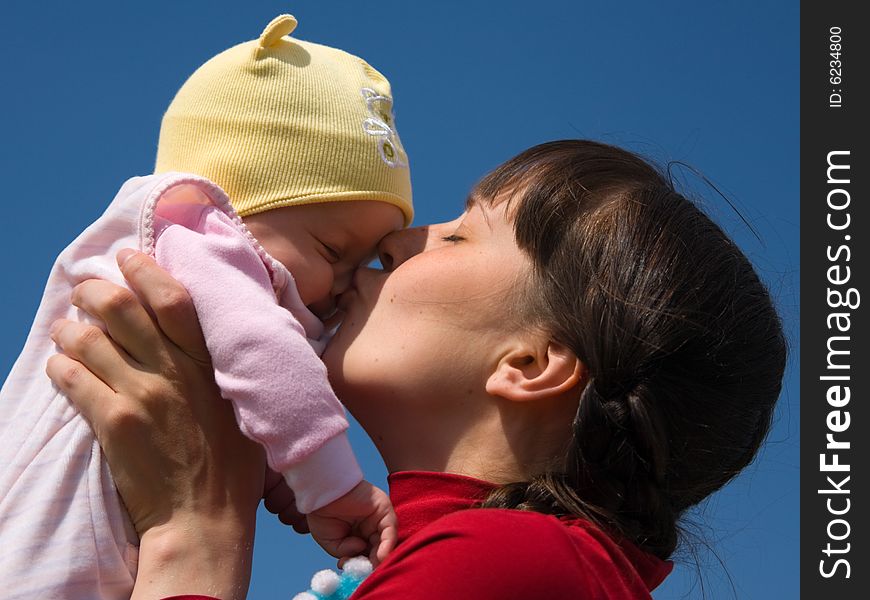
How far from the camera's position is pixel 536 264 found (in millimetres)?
3471

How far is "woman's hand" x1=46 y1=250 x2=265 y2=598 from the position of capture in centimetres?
310

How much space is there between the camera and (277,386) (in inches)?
117

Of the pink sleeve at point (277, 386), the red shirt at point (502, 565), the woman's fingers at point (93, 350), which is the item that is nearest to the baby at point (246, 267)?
the pink sleeve at point (277, 386)

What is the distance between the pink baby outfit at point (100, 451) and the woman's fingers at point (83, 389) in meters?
0.03

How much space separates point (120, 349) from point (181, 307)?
0.27 m

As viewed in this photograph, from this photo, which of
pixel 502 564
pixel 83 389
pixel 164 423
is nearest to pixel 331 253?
pixel 164 423

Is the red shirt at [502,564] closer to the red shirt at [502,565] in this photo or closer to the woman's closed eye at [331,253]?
the red shirt at [502,565]

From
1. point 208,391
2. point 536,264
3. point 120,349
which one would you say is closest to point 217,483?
point 208,391

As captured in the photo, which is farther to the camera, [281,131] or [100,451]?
[281,131]

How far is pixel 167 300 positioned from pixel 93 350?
0.29 metres

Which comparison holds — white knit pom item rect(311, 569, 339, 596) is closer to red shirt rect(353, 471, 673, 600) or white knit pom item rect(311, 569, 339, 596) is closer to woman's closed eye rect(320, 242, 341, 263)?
red shirt rect(353, 471, 673, 600)

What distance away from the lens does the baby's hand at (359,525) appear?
311cm

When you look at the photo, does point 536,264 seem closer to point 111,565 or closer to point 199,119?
point 199,119

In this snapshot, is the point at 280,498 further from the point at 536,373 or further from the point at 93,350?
the point at 536,373
